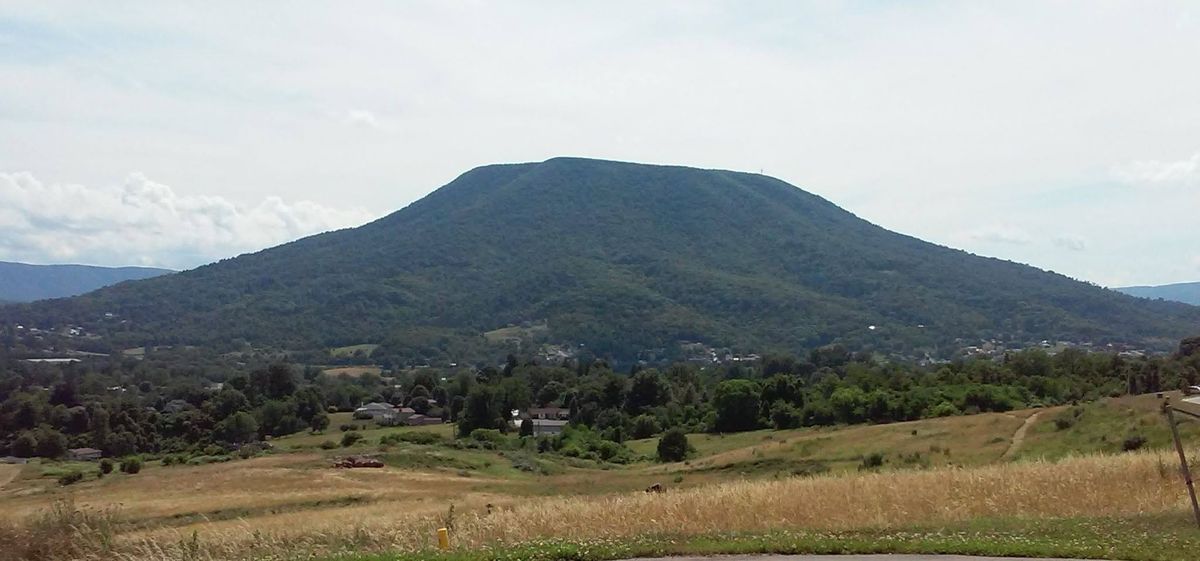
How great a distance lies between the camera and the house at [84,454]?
70.1m

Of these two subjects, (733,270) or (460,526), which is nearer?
(460,526)

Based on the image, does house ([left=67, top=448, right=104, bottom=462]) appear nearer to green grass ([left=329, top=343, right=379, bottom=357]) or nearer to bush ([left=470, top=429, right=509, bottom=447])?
bush ([left=470, top=429, right=509, bottom=447])

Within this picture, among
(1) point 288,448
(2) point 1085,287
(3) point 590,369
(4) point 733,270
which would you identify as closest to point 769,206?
(4) point 733,270

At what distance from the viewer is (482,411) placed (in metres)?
81.8

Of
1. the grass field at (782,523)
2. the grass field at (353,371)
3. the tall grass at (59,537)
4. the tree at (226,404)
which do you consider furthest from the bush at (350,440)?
the grass field at (353,371)

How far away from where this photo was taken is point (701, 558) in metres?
10.4

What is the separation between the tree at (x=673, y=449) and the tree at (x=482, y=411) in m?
26.5

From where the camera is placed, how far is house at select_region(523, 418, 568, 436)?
78.1 metres

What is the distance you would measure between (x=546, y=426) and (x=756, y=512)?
70458 millimetres

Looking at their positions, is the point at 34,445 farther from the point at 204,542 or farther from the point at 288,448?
the point at 204,542

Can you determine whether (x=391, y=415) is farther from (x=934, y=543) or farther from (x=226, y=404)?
(x=934, y=543)

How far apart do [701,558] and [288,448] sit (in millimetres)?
57509

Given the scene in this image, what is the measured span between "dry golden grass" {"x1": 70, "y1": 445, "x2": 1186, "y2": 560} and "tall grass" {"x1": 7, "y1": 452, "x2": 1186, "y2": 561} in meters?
0.02

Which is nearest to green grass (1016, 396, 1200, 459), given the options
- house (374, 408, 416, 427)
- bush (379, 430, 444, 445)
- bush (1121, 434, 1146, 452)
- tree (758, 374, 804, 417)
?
bush (1121, 434, 1146, 452)
